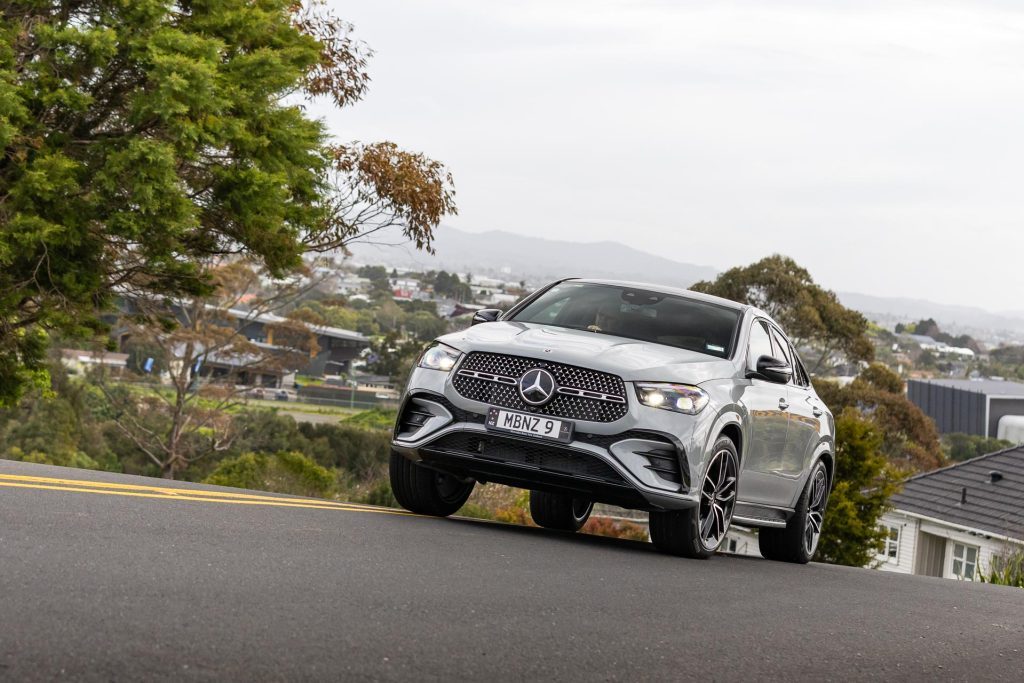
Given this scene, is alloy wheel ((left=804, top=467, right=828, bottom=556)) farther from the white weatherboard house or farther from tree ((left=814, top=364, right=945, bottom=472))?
tree ((left=814, top=364, right=945, bottom=472))

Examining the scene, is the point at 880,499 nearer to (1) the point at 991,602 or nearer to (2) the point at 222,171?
(2) the point at 222,171

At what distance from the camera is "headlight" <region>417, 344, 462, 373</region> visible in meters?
8.91

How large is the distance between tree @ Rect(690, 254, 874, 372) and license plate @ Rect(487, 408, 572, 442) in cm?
3695

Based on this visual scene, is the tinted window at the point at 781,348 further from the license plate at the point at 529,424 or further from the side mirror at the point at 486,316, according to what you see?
the license plate at the point at 529,424

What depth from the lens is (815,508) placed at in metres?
11.8

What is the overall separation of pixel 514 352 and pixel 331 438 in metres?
45.5

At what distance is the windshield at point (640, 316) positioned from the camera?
984 centimetres

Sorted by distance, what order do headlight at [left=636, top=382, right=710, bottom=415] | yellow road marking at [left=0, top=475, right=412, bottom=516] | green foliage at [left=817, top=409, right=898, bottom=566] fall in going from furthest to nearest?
green foliage at [left=817, top=409, right=898, bottom=566] < headlight at [left=636, top=382, right=710, bottom=415] < yellow road marking at [left=0, top=475, right=412, bottom=516]

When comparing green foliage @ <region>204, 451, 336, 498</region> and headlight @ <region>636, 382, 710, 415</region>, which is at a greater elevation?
headlight @ <region>636, 382, 710, 415</region>

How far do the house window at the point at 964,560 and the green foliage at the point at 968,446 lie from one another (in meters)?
39.4

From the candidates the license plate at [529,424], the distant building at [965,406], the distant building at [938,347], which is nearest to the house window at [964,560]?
the license plate at [529,424]

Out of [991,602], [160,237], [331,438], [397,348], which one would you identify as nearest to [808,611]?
[991,602]

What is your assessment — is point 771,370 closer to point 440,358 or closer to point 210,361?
point 440,358

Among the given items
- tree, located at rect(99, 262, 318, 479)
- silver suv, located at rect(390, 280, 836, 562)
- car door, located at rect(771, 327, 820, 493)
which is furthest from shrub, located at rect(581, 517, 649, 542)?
silver suv, located at rect(390, 280, 836, 562)
